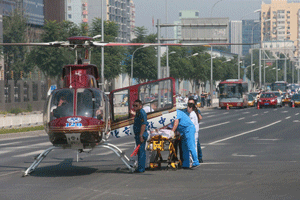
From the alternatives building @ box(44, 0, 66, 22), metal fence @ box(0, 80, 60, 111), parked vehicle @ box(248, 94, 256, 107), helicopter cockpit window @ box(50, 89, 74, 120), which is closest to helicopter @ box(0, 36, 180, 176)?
helicopter cockpit window @ box(50, 89, 74, 120)

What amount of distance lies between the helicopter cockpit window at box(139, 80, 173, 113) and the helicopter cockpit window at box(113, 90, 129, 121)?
450 mm

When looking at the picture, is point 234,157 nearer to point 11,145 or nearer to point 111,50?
point 11,145

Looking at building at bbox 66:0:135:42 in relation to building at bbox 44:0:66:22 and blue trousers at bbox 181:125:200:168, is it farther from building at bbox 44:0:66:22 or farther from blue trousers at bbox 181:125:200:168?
blue trousers at bbox 181:125:200:168

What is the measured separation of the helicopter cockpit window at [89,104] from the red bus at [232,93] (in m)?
53.1

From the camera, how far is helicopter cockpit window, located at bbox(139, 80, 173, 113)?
1475 centimetres

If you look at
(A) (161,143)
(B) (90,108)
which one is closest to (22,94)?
(A) (161,143)

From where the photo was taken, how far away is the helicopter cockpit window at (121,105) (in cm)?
1533

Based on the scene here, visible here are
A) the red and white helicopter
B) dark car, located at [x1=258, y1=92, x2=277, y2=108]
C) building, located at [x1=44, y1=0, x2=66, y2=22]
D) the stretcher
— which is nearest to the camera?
the red and white helicopter

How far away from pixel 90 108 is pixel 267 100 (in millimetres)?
55838

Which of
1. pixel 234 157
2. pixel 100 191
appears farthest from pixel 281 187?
pixel 234 157

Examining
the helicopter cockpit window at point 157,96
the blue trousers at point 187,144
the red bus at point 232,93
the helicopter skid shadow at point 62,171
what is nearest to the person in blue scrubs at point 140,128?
the helicopter cockpit window at point 157,96

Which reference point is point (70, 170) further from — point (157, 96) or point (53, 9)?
point (53, 9)

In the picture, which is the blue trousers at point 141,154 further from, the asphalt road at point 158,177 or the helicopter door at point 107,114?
the helicopter door at point 107,114

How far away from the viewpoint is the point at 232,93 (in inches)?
2630
